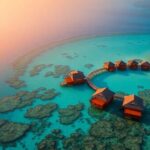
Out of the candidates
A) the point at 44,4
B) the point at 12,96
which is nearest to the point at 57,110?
the point at 12,96

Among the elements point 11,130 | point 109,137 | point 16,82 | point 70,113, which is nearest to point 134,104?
point 109,137

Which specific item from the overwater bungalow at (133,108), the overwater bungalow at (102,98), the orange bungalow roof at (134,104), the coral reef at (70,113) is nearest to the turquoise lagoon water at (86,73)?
the coral reef at (70,113)

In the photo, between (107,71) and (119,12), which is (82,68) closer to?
(107,71)

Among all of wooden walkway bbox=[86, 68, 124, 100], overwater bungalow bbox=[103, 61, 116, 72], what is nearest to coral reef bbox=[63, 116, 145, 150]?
wooden walkway bbox=[86, 68, 124, 100]

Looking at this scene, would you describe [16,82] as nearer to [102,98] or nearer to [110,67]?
[102,98]

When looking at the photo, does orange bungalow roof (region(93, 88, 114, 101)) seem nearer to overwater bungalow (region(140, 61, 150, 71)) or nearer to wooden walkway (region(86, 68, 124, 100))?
wooden walkway (region(86, 68, 124, 100))

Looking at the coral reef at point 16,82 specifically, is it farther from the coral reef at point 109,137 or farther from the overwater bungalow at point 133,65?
the overwater bungalow at point 133,65
